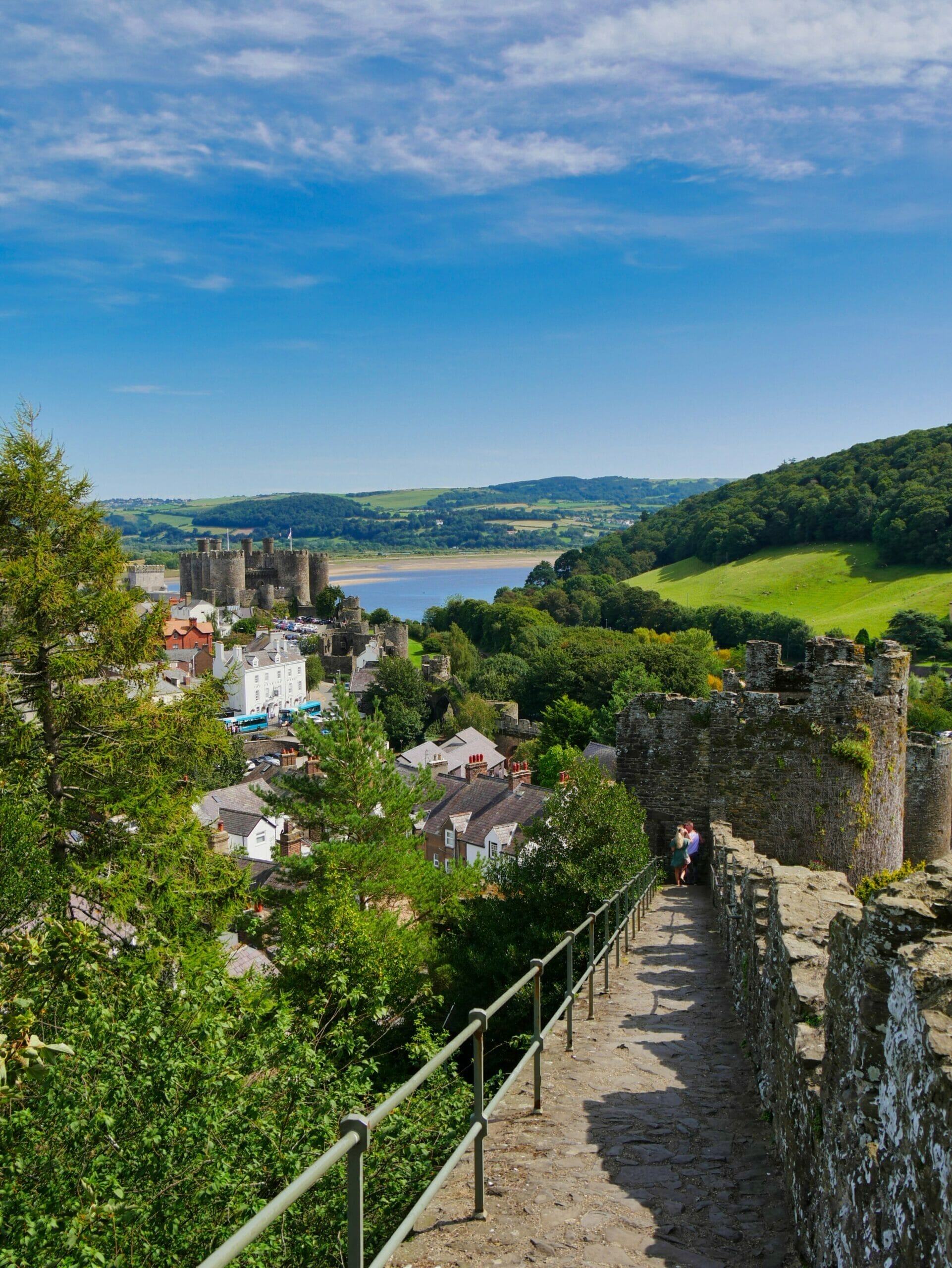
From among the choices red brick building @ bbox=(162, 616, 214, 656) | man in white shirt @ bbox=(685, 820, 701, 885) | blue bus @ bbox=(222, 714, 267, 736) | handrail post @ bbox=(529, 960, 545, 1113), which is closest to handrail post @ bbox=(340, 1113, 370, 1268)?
handrail post @ bbox=(529, 960, 545, 1113)

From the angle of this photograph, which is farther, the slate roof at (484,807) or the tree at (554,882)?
the slate roof at (484,807)

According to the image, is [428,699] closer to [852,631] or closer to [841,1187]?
[852,631]

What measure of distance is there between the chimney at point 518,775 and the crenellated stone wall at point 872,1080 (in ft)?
95.9

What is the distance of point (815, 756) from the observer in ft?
44.6

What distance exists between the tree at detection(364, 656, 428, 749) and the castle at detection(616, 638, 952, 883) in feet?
150

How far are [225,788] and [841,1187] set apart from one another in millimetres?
37657

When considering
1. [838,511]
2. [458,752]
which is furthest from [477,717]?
[838,511]

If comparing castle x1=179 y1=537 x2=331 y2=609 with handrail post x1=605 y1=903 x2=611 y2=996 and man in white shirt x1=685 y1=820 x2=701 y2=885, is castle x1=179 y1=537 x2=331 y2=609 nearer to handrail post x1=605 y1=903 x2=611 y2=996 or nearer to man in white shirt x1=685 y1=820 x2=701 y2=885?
man in white shirt x1=685 y1=820 x2=701 y2=885

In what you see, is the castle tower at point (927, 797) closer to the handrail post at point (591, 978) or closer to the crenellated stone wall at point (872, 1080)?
the handrail post at point (591, 978)

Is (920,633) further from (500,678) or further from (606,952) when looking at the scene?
(606,952)

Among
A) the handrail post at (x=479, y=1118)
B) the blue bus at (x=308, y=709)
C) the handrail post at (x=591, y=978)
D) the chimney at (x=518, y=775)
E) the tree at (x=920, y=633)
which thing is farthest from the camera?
the blue bus at (x=308, y=709)

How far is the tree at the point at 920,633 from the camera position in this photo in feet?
227

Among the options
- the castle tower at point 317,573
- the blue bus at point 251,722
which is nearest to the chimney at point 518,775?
the blue bus at point 251,722

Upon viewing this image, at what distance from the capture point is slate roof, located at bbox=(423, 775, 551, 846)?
31344 millimetres
